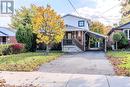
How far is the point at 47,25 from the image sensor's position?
3406cm

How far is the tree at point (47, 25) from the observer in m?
33.6

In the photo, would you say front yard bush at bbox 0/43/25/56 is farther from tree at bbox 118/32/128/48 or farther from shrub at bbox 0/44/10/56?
tree at bbox 118/32/128/48

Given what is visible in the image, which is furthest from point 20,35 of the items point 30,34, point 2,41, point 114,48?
point 2,41

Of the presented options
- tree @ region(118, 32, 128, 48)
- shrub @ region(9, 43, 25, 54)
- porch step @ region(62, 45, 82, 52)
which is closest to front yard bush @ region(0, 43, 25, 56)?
shrub @ region(9, 43, 25, 54)

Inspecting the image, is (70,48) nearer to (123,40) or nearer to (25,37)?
(25,37)

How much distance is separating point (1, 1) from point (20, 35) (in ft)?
100

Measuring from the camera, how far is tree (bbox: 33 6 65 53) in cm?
3363

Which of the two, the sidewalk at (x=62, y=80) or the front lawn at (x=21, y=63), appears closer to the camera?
the sidewalk at (x=62, y=80)

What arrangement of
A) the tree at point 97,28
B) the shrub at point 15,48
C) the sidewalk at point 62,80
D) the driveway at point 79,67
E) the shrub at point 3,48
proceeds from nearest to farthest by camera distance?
1. the sidewalk at point 62,80
2. the driveway at point 79,67
3. the shrub at point 3,48
4. the shrub at point 15,48
5. the tree at point 97,28

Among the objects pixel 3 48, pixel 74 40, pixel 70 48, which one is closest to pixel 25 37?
pixel 70 48

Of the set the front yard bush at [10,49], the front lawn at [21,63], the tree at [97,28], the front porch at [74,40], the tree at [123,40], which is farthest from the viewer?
the tree at [97,28]

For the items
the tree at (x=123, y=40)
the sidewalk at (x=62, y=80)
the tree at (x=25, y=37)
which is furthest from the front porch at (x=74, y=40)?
the sidewalk at (x=62, y=80)

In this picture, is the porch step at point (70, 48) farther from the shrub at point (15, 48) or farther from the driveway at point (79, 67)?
the driveway at point (79, 67)

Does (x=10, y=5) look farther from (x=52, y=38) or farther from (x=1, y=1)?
(x=52, y=38)
